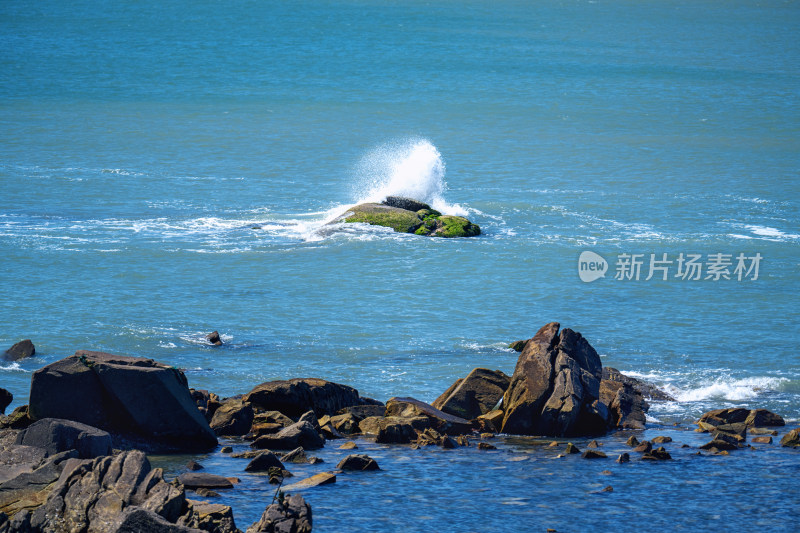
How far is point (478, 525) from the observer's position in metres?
20.5

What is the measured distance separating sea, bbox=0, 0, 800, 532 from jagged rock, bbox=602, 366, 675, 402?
65 cm

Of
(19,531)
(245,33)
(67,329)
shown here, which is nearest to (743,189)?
(67,329)

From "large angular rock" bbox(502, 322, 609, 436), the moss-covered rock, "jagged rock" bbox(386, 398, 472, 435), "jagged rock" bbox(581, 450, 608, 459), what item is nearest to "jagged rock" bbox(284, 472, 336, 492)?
"jagged rock" bbox(386, 398, 472, 435)

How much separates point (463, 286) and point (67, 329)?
16.6 meters

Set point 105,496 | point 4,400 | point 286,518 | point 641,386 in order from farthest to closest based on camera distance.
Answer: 1. point 641,386
2. point 4,400
3. point 286,518
4. point 105,496

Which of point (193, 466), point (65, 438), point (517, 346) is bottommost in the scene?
point (193, 466)

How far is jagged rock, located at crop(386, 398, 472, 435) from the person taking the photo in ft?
87.6

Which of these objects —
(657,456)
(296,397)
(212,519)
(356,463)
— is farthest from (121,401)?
(657,456)

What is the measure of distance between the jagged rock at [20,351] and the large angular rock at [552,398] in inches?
642

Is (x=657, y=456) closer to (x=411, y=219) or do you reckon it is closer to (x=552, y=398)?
(x=552, y=398)

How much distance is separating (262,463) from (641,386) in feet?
43.0

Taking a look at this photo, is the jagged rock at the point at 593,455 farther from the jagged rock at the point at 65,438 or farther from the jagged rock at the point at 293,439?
the jagged rock at the point at 65,438

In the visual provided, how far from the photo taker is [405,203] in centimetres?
5906

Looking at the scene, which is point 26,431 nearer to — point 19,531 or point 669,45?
point 19,531
